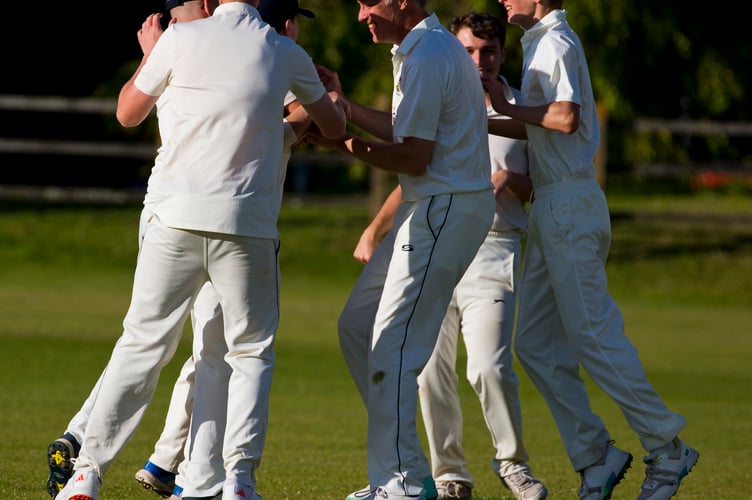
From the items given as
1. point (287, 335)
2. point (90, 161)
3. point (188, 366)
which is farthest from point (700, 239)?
point (188, 366)

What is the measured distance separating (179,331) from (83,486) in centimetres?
72

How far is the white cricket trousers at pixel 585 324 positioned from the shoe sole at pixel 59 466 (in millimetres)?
2223

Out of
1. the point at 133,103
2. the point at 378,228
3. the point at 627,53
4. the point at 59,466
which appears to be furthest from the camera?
the point at 627,53

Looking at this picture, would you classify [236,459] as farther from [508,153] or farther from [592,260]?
[508,153]

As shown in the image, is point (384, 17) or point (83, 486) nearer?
point (83, 486)

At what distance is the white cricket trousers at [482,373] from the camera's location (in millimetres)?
6430

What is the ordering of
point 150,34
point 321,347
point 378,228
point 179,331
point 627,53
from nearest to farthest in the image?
point 179,331 < point 150,34 < point 378,228 < point 321,347 < point 627,53

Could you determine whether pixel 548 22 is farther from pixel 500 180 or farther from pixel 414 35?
pixel 500 180

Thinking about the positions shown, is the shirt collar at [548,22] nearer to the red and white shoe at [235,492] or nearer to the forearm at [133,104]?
the forearm at [133,104]

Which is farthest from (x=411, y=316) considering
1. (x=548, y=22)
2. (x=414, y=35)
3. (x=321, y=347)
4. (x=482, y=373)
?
(x=321, y=347)

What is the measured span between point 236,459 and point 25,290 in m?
11.5

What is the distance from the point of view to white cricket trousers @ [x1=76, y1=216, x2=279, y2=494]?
512cm

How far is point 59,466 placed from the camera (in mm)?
5527

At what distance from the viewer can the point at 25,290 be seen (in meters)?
16.0
